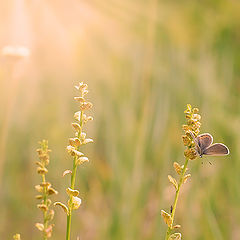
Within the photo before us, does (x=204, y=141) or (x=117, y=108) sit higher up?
(x=117, y=108)

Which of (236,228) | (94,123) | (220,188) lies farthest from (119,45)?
(236,228)

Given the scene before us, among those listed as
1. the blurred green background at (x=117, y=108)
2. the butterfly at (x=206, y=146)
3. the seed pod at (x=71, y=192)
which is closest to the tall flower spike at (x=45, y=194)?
the seed pod at (x=71, y=192)

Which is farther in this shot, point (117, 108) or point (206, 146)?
point (117, 108)

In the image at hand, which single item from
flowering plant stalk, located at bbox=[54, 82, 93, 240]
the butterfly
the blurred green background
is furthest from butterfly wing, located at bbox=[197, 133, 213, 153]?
the blurred green background

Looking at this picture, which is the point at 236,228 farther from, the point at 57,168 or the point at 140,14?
the point at 140,14

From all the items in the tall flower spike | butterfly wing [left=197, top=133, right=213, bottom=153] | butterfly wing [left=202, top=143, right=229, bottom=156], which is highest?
butterfly wing [left=197, top=133, right=213, bottom=153]

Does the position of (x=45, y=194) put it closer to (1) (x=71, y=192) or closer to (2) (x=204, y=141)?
(1) (x=71, y=192)

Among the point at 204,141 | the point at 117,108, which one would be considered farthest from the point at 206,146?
the point at 117,108

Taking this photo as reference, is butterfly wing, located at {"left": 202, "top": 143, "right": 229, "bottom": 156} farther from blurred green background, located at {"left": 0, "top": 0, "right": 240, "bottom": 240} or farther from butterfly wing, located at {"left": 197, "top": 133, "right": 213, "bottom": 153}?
blurred green background, located at {"left": 0, "top": 0, "right": 240, "bottom": 240}
